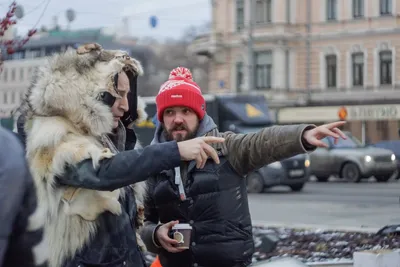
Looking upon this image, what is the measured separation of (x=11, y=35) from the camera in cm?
866

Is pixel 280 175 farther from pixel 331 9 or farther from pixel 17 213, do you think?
pixel 331 9

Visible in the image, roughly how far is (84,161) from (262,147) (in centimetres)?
112

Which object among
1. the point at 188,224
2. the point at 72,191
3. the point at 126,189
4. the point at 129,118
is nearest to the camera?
the point at 72,191

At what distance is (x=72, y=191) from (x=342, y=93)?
45.0 metres

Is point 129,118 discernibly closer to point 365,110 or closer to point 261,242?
point 261,242

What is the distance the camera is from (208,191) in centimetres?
380

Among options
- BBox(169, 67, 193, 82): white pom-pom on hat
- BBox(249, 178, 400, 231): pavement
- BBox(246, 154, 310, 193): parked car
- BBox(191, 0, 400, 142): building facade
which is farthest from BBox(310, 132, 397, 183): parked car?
BBox(169, 67, 193, 82): white pom-pom on hat

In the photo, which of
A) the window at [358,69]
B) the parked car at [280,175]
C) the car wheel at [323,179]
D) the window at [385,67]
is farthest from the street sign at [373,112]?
the parked car at [280,175]

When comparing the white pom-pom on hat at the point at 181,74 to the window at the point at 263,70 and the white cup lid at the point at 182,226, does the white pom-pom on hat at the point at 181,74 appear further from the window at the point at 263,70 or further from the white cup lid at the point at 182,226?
the window at the point at 263,70

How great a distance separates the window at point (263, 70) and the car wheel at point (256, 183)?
2769cm

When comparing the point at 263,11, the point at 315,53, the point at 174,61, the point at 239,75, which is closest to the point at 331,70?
the point at 315,53

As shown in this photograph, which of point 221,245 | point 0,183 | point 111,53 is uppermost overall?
point 111,53

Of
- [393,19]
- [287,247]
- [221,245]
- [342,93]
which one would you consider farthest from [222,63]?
[221,245]

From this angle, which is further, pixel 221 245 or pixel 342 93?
pixel 342 93
